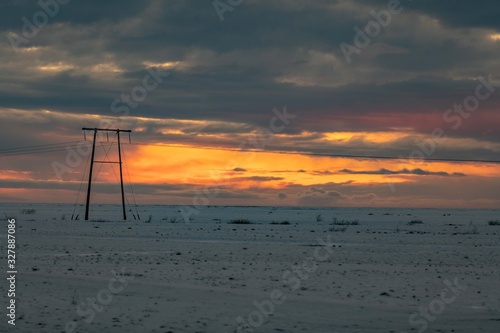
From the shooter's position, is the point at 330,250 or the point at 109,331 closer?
the point at 109,331

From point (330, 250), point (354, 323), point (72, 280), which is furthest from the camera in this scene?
point (330, 250)

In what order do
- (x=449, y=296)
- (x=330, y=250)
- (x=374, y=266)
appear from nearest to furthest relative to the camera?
(x=449, y=296) < (x=374, y=266) < (x=330, y=250)

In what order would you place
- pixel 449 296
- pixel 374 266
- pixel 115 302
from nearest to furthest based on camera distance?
pixel 115 302 < pixel 449 296 < pixel 374 266

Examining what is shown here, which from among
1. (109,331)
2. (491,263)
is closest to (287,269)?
(491,263)

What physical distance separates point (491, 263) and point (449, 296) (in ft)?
35.9

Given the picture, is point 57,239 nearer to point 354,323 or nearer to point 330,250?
point 330,250

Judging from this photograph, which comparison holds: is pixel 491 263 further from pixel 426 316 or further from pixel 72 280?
pixel 72 280

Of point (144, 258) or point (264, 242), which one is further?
point (264, 242)

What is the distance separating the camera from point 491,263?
29469mm

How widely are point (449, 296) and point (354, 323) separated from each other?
5268 millimetres

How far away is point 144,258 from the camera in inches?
1185

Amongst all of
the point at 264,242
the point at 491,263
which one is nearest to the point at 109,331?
the point at 491,263

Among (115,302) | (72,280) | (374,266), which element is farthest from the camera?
(374,266)

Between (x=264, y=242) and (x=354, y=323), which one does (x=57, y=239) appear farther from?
(x=354, y=323)
